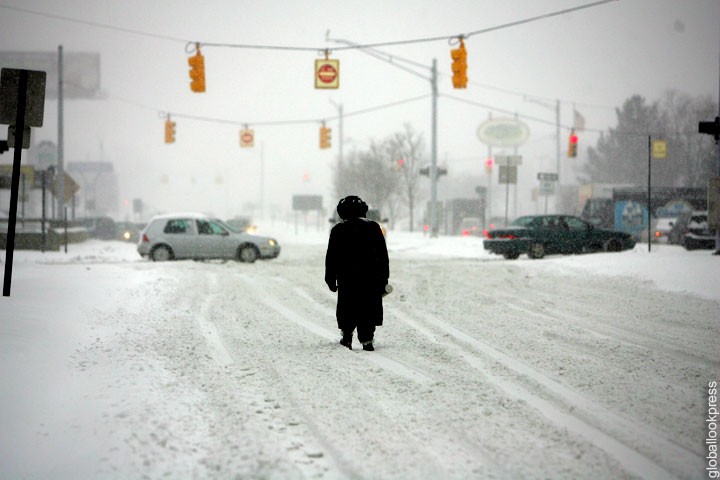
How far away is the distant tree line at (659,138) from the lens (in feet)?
208

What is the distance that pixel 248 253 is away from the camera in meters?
20.7

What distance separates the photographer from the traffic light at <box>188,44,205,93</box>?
21406 mm

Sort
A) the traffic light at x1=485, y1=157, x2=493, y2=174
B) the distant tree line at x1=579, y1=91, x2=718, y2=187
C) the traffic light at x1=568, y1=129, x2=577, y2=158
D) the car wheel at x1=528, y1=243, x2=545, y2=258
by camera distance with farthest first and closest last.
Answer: the distant tree line at x1=579, y1=91, x2=718, y2=187, the traffic light at x1=485, y1=157, x2=493, y2=174, the traffic light at x1=568, y1=129, x2=577, y2=158, the car wheel at x1=528, y1=243, x2=545, y2=258

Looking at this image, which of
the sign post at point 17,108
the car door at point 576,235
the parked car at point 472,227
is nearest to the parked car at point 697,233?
the car door at point 576,235

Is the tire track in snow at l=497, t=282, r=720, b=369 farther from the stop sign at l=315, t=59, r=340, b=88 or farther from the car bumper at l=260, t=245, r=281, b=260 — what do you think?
the stop sign at l=315, t=59, r=340, b=88

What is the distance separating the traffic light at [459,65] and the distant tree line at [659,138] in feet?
147

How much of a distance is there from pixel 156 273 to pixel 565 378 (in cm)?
1171

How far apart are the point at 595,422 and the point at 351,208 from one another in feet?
11.9

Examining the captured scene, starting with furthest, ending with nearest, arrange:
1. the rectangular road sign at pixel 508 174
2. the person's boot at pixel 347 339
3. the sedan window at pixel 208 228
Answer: the rectangular road sign at pixel 508 174
the sedan window at pixel 208 228
the person's boot at pixel 347 339

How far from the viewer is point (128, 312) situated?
9.91 m

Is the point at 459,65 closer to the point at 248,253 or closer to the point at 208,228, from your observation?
the point at 248,253

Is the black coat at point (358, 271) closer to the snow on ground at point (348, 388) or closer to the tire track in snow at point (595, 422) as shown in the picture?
the snow on ground at point (348, 388)

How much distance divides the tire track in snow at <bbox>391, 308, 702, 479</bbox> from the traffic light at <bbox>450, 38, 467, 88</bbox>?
48.1 ft

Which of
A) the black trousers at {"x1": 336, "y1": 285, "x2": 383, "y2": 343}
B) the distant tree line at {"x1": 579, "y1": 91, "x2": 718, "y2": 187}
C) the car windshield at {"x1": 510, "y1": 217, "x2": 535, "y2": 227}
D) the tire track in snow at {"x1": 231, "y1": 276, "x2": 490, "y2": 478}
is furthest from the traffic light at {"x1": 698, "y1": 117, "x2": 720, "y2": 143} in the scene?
the distant tree line at {"x1": 579, "y1": 91, "x2": 718, "y2": 187}
